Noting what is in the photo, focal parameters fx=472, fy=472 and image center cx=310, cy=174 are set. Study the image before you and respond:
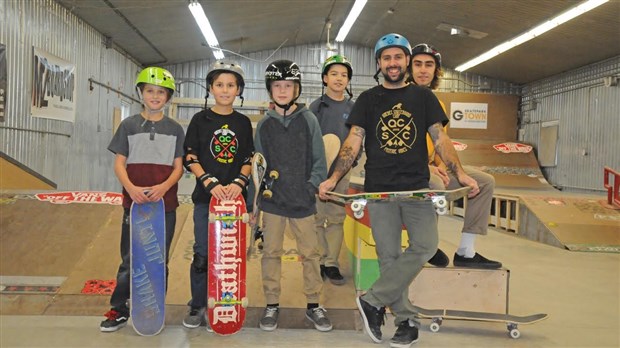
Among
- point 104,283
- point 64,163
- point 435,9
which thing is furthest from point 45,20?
point 435,9

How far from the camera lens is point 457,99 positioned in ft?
51.8

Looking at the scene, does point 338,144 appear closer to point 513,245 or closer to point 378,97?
point 378,97

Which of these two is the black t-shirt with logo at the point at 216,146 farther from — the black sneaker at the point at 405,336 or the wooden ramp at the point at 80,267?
the black sneaker at the point at 405,336

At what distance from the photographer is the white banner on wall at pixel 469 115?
620 inches

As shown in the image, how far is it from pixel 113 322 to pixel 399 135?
2.12 meters

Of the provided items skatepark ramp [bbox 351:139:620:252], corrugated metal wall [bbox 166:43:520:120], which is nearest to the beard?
skatepark ramp [bbox 351:139:620:252]

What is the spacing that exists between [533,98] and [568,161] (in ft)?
13.0

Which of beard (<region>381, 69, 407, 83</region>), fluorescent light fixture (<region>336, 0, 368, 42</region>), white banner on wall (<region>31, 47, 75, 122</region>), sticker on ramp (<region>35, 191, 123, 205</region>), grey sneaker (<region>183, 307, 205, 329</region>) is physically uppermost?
fluorescent light fixture (<region>336, 0, 368, 42</region>)

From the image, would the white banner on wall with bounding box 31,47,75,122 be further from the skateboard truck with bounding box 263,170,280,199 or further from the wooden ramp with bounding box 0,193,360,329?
the skateboard truck with bounding box 263,170,280,199

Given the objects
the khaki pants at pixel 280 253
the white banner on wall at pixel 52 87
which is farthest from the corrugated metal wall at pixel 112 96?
the khaki pants at pixel 280 253

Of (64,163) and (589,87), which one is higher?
(589,87)

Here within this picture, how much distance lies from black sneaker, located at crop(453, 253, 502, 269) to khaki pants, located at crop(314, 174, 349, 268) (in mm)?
949

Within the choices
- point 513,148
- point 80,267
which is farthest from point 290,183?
point 513,148

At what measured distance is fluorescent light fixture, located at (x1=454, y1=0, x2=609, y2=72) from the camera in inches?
409
